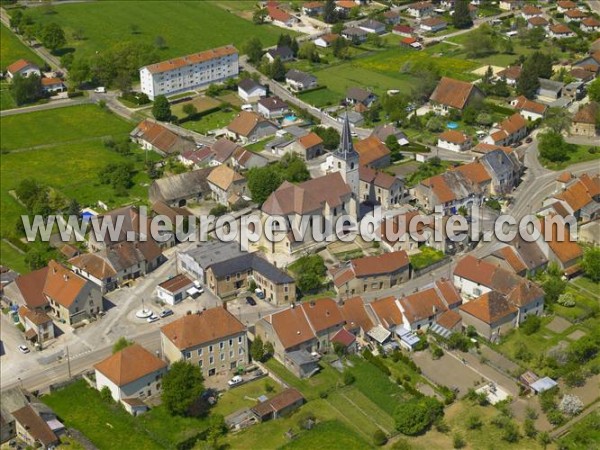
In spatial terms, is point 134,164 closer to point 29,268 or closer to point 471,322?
point 29,268

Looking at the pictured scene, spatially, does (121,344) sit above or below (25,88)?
above

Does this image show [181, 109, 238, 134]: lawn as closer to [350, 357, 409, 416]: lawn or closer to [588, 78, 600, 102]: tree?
[588, 78, 600, 102]: tree

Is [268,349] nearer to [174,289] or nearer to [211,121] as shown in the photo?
[174,289]

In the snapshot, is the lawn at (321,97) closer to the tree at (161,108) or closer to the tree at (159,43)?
the tree at (161,108)

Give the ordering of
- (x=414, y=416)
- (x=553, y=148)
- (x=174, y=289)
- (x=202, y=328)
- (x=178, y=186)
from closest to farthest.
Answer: (x=414, y=416)
(x=202, y=328)
(x=174, y=289)
(x=178, y=186)
(x=553, y=148)

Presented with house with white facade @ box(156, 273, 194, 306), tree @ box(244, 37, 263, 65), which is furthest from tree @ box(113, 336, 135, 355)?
tree @ box(244, 37, 263, 65)

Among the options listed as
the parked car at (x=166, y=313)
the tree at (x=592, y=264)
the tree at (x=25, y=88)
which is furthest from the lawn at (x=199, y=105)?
the tree at (x=592, y=264)

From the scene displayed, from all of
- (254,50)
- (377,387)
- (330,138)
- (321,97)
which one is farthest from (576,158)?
(254,50)
